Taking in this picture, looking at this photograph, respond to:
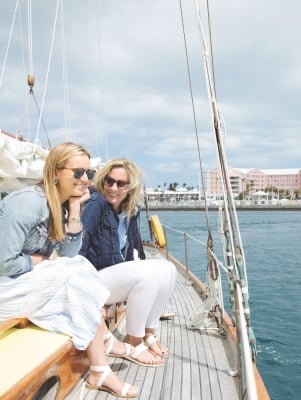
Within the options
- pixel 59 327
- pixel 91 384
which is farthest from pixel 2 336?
pixel 91 384

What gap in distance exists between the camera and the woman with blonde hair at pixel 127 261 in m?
2.16

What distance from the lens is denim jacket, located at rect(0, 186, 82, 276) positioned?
158 cm

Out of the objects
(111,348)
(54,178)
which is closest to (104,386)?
(111,348)

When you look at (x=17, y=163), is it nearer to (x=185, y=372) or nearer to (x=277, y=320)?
(x=185, y=372)

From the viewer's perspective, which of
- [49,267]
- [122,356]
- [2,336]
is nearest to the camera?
[2,336]

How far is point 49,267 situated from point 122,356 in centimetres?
81

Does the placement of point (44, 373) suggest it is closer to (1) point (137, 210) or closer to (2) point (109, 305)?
(2) point (109, 305)

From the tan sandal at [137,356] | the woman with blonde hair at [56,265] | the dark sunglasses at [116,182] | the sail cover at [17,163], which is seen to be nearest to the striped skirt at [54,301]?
the woman with blonde hair at [56,265]

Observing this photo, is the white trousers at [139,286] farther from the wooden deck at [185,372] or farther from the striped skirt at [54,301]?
the striped skirt at [54,301]

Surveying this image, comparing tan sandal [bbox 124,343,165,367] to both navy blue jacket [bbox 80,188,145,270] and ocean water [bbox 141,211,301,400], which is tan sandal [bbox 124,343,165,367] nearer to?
navy blue jacket [bbox 80,188,145,270]

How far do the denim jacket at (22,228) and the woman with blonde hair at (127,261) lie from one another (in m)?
0.55

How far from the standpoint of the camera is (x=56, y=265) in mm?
1758

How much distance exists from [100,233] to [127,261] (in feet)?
0.81

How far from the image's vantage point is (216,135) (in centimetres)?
248
